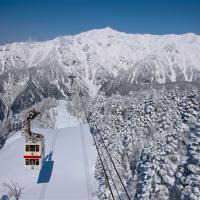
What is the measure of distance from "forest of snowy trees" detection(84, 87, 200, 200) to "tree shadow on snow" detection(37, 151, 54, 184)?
15.5 m

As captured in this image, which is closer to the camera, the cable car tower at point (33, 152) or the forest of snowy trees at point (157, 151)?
the forest of snowy trees at point (157, 151)

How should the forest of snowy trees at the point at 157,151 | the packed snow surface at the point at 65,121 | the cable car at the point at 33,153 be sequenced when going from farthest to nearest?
the packed snow surface at the point at 65,121 < the cable car at the point at 33,153 < the forest of snowy trees at the point at 157,151

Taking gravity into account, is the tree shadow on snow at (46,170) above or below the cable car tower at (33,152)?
below

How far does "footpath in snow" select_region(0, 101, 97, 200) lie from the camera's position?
7419 centimetres

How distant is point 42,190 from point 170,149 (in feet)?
125

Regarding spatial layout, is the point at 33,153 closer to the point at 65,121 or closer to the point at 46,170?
the point at 46,170

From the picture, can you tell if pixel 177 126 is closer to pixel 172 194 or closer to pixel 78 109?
pixel 172 194

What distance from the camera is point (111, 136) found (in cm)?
7600

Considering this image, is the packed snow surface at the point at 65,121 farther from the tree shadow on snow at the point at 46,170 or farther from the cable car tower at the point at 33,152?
the cable car tower at the point at 33,152

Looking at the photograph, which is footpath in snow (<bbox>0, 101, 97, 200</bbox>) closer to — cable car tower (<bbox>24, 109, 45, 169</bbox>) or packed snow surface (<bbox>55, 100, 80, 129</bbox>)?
cable car tower (<bbox>24, 109, 45, 169</bbox>)

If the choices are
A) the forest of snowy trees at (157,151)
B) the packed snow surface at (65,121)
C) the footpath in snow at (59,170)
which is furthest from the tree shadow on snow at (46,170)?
the packed snow surface at (65,121)

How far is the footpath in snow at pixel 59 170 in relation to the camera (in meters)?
74.2

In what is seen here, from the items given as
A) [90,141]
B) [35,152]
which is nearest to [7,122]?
[90,141]

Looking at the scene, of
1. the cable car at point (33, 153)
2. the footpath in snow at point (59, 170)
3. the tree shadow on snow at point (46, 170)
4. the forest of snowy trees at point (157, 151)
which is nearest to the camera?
the forest of snowy trees at point (157, 151)
